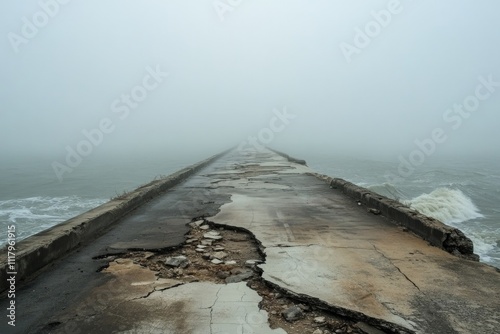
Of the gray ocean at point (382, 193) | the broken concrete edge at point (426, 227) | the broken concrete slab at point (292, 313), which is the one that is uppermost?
the broken concrete edge at point (426, 227)

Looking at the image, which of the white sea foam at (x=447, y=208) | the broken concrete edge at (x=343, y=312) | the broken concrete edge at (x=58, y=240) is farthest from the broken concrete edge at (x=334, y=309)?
the white sea foam at (x=447, y=208)

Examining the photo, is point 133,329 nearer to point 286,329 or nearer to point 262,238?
point 286,329

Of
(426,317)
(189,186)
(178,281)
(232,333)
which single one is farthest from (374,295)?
(189,186)

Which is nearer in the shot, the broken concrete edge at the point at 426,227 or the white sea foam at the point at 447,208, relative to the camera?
the broken concrete edge at the point at 426,227

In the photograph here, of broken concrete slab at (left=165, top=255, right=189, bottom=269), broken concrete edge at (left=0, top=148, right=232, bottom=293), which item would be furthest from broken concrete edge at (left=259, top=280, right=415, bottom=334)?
broken concrete edge at (left=0, top=148, right=232, bottom=293)

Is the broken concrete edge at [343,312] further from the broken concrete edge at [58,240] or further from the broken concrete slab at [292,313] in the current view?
the broken concrete edge at [58,240]

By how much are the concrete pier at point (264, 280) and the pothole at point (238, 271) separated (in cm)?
1

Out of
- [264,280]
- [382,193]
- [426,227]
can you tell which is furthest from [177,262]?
[382,193]

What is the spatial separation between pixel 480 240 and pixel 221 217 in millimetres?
8999

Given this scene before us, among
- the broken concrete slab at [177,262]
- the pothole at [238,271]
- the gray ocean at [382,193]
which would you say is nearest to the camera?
the pothole at [238,271]

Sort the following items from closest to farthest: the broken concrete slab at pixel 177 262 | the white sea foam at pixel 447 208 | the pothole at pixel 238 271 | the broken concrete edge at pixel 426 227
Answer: the pothole at pixel 238 271, the broken concrete slab at pixel 177 262, the broken concrete edge at pixel 426 227, the white sea foam at pixel 447 208

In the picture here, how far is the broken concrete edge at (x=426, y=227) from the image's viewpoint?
4.20m

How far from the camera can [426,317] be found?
8.50ft

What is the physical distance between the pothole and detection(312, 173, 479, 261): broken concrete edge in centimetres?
236
